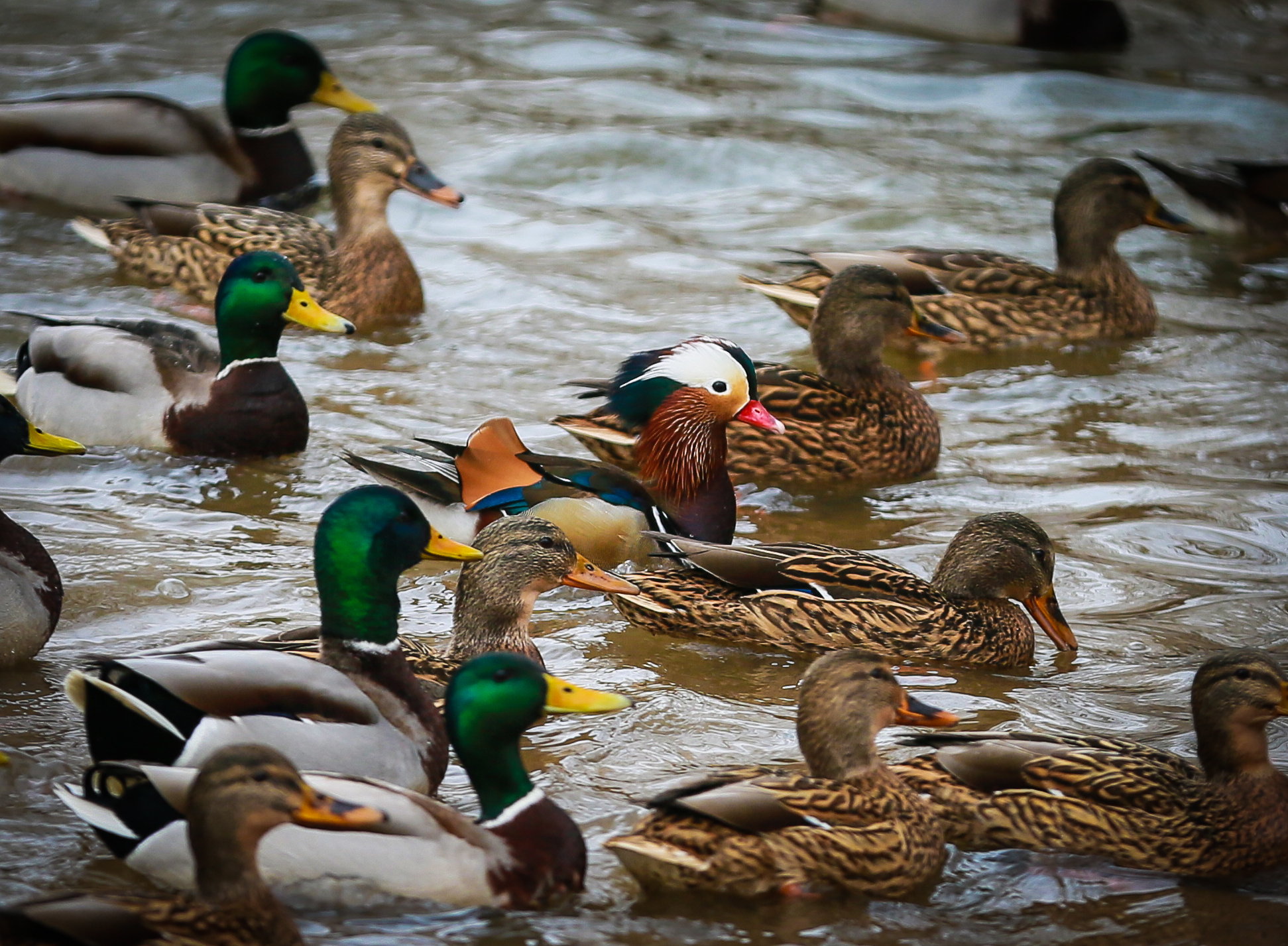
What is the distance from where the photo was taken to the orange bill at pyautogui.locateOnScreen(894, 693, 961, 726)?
5.14 metres

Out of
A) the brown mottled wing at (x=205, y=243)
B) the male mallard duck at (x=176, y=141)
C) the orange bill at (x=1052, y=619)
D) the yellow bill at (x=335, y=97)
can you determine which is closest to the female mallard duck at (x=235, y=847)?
the orange bill at (x=1052, y=619)

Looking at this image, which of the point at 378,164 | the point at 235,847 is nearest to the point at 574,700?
the point at 235,847

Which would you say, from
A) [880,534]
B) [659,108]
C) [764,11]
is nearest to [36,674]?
[880,534]

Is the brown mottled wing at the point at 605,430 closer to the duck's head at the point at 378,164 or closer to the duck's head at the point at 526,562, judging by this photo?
the duck's head at the point at 526,562

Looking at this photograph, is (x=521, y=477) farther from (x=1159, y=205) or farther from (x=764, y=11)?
(x=764, y=11)

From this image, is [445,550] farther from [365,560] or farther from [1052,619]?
[1052,619]

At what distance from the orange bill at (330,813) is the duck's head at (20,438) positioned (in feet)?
9.31

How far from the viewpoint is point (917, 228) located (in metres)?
12.1

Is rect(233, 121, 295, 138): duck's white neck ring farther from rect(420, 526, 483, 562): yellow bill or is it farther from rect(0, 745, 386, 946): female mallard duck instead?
rect(0, 745, 386, 946): female mallard duck

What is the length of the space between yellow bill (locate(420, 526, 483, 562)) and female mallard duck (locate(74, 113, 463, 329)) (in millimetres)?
4642

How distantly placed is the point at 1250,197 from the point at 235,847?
9.94m

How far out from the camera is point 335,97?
1198 centimetres

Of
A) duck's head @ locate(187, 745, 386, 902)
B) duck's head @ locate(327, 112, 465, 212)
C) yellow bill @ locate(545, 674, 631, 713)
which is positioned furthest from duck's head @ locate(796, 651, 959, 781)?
duck's head @ locate(327, 112, 465, 212)

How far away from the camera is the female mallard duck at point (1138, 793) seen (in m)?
5.05
